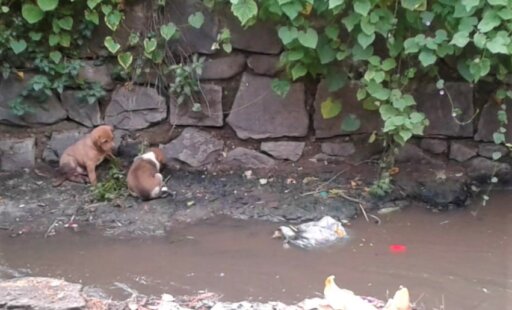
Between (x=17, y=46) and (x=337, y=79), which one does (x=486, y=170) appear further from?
(x=17, y=46)

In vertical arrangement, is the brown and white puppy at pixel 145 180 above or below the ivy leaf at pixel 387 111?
below

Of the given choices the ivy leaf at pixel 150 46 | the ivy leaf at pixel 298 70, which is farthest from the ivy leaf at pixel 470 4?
the ivy leaf at pixel 150 46

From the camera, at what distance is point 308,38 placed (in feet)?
16.2

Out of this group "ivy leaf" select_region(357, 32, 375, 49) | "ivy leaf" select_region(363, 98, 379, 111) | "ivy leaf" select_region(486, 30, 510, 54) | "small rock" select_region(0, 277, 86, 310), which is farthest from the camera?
"ivy leaf" select_region(363, 98, 379, 111)

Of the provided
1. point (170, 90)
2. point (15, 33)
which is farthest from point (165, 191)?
point (15, 33)

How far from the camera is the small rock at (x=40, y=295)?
127 inches

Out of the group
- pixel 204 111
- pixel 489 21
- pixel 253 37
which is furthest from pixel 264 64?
pixel 489 21

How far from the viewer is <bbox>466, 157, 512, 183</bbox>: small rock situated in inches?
209

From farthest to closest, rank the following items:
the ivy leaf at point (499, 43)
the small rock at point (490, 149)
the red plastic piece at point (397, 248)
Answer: the small rock at point (490, 149)
the ivy leaf at point (499, 43)
the red plastic piece at point (397, 248)

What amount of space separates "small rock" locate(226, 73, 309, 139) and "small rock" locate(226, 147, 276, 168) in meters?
0.12

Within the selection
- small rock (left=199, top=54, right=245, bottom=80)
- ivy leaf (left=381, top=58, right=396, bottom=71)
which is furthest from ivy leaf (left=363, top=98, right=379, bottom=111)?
small rock (left=199, top=54, right=245, bottom=80)

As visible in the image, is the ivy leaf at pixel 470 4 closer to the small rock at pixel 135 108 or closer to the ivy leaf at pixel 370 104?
the ivy leaf at pixel 370 104

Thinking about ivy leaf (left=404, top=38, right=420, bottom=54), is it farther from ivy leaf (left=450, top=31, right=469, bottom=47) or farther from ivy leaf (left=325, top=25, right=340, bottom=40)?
ivy leaf (left=325, top=25, right=340, bottom=40)

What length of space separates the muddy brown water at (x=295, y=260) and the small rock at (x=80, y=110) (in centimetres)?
114
